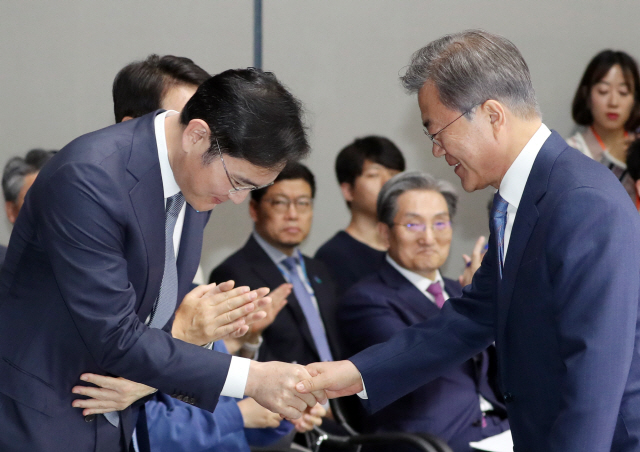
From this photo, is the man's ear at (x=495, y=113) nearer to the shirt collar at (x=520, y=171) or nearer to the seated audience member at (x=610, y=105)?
the shirt collar at (x=520, y=171)

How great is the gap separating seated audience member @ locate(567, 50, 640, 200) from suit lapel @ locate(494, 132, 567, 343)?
2.85 metres

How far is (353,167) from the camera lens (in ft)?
13.6

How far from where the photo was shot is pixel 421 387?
2.72 meters

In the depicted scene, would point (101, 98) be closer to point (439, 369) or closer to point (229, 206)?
point (229, 206)

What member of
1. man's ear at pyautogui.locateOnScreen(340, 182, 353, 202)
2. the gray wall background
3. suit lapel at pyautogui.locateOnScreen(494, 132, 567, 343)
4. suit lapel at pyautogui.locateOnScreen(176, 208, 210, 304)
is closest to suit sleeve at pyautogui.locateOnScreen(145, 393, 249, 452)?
suit lapel at pyautogui.locateOnScreen(176, 208, 210, 304)

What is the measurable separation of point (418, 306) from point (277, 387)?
0.99 meters

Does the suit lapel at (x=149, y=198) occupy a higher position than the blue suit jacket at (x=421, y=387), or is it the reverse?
the suit lapel at (x=149, y=198)

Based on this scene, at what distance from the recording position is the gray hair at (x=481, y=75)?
5.56ft

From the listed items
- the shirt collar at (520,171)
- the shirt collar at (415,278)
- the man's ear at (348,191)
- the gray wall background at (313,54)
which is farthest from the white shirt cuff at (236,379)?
the gray wall background at (313,54)

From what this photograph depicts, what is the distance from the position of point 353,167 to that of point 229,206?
86cm

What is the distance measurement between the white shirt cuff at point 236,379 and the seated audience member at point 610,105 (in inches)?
119

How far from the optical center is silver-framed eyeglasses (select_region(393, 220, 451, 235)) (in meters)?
3.09

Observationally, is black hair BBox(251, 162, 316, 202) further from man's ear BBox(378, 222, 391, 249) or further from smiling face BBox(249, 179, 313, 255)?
man's ear BBox(378, 222, 391, 249)

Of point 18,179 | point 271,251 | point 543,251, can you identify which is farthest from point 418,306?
point 18,179
